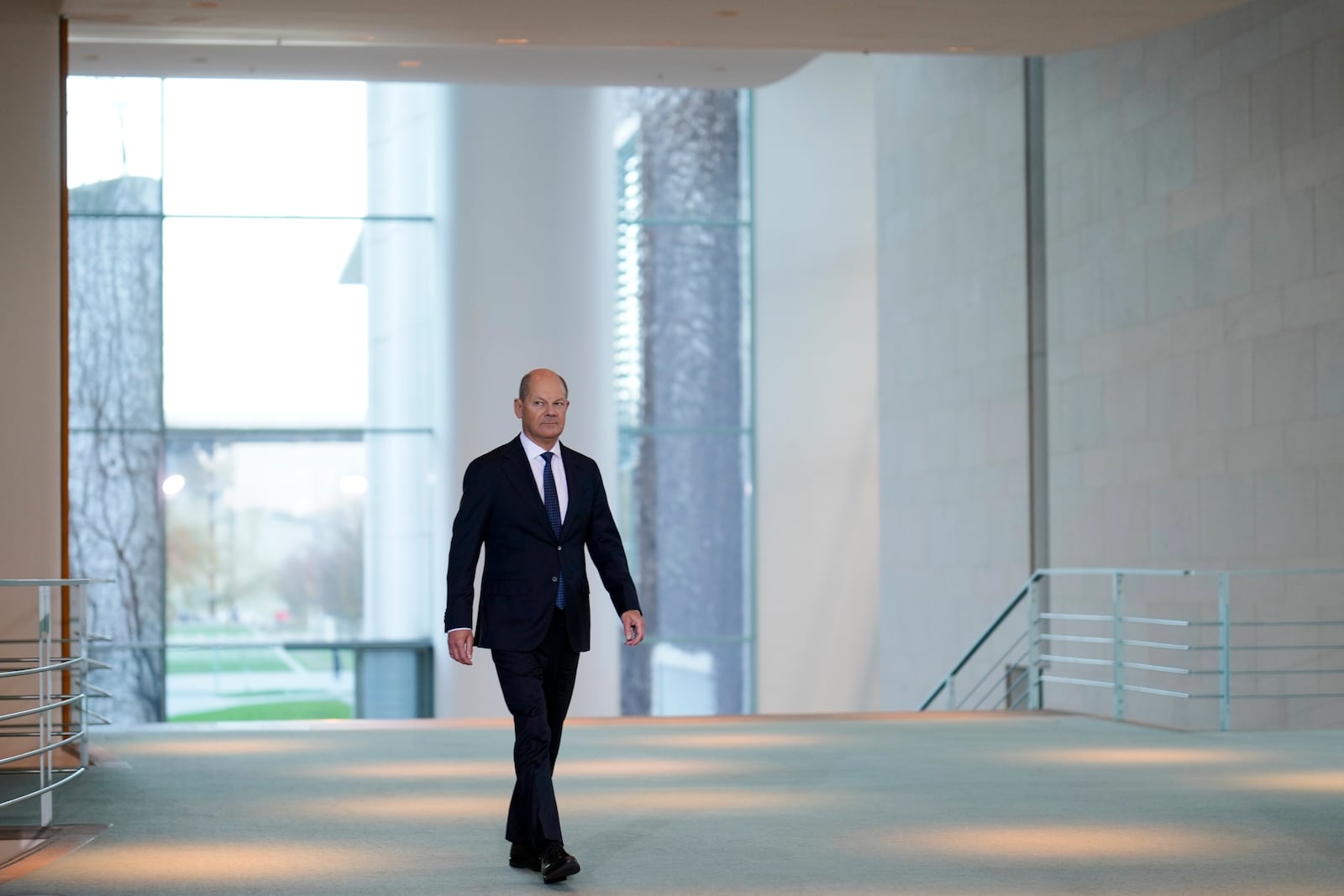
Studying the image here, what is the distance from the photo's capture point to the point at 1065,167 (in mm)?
14734

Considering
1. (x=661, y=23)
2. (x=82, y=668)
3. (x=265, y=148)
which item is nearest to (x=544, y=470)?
(x=82, y=668)

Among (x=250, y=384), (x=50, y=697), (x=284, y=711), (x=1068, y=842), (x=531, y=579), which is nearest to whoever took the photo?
(x=531, y=579)

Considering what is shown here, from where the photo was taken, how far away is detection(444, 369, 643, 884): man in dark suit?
215 inches

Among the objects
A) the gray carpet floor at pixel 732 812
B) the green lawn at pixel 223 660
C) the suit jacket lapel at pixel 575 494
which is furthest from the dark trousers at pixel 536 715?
the green lawn at pixel 223 660

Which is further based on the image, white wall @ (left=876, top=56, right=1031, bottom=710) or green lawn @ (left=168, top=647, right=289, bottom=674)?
green lawn @ (left=168, top=647, right=289, bottom=674)

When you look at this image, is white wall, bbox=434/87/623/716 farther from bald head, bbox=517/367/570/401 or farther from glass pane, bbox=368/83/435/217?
bald head, bbox=517/367/570/401

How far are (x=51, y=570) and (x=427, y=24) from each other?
3932mm

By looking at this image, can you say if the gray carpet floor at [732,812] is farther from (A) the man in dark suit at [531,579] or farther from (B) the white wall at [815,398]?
(B) the white wall at [815,398]

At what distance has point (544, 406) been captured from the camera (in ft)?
18.3

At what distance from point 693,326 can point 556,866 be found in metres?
15.3

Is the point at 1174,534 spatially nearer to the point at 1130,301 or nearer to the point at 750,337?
the point at 1130,301

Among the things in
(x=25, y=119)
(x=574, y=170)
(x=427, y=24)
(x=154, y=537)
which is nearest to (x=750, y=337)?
(x=574, y=170)

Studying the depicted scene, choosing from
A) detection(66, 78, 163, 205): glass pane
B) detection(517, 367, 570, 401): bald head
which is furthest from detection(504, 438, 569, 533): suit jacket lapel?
detection(66, 78, 163, 205): glass pane

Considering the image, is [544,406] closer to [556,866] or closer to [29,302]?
[556,866]
